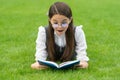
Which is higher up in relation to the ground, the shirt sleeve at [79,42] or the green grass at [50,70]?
the shirt sleeve at [79,42]

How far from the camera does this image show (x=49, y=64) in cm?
492

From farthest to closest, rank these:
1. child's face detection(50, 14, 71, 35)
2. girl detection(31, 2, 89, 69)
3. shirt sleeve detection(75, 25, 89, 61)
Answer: shirt sleeve detection(75, 25, 89, 61) < girl detection(31, 2, 89, 69) < child's face detection(50, 14, 71, 35)

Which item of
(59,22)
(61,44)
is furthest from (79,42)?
(59,22)

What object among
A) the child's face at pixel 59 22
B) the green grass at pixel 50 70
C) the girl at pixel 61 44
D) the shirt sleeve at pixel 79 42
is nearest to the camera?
the green grass at pixel 50 70

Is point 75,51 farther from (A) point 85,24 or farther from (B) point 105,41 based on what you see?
(A) point 85,24

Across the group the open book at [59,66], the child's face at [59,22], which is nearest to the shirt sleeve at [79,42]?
the child's face at [59,22]

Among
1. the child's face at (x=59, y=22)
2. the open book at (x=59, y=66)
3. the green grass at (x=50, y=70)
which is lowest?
the green grass at (x=50, y=70)

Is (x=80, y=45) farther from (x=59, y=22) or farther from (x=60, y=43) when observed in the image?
(x=59, y=22)

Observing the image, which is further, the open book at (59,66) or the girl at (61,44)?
the girl at (61,44)

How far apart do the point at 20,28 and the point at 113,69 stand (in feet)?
13.7

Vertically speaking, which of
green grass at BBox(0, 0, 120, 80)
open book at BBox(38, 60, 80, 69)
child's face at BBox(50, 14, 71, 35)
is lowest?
green grass at BBox(0, 0, 120, 80)

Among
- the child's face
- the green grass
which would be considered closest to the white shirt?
the green grass

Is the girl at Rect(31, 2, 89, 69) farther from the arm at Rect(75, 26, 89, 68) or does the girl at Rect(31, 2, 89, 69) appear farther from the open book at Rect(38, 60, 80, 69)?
the open book at Rect(38, 60, 80, 69)

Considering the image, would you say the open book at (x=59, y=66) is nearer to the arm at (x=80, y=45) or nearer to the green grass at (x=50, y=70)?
the green grass at (x=50, y=70)
